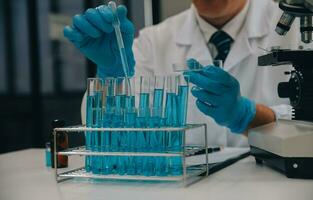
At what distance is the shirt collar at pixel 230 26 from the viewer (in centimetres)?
208

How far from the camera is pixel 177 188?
3.14ft

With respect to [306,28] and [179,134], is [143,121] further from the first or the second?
[306,28]

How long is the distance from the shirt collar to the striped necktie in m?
0.02

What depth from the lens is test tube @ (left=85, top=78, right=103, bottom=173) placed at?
107 cm

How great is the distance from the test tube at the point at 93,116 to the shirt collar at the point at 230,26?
1145 mm

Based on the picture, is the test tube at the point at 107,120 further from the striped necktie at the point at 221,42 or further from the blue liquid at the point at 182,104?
the striped necktie at the point at 221,42

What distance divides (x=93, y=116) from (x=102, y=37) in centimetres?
48

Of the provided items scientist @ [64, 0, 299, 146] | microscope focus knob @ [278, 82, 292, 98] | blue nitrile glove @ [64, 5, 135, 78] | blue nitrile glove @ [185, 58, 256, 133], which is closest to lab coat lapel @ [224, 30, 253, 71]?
scientist @ [64, 0, 299, 146]

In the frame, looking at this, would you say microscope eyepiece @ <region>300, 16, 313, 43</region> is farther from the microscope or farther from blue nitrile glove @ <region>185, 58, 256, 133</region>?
blue nitrile glove @ <region>185, 58, 256, 133</region>

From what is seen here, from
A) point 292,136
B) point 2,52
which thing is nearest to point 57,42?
point 2,52

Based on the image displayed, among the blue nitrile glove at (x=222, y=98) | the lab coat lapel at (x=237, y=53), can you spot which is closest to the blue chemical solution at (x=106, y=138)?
the blue nitrile glove at (x=222, y=98)

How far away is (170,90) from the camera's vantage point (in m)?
1.05

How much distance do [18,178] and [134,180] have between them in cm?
34

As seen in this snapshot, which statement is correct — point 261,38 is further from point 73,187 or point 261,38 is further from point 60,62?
point 60,62
